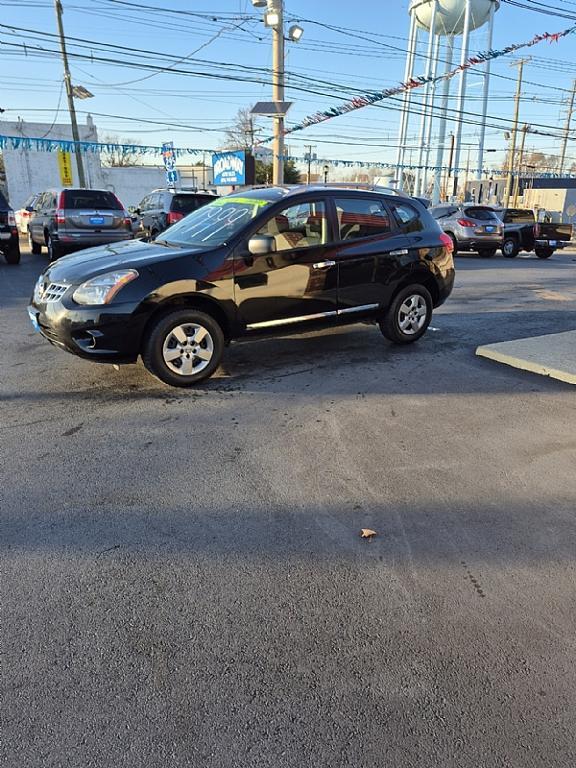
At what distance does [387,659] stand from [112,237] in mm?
13040

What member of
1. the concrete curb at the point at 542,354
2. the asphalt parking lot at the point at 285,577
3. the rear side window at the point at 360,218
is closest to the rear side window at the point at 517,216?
the concrete curb at the point at 542,354

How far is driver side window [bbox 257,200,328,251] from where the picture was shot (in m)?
5.51

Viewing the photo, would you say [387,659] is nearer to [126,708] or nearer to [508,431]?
[126,708]

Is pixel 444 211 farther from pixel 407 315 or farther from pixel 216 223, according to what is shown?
pixel 216 223

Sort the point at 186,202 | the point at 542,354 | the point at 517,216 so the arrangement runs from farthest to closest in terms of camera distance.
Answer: the point at 517,216 < the point at 186,202 < the point at 542,354

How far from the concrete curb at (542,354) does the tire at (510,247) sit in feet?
45.6

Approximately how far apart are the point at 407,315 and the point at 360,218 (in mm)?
1368

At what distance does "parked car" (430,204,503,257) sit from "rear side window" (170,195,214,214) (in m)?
8.48

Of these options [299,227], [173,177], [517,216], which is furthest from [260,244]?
[173,177]

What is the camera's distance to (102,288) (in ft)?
15.8

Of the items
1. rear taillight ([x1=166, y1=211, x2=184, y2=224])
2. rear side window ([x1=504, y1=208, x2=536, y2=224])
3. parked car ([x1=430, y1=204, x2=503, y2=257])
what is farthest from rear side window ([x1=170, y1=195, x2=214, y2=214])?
rear side window ([x1=504, y1=208, x2=536, y2=224])

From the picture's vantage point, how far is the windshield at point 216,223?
5.49 metres

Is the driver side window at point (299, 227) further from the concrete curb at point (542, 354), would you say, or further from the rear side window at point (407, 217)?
the concrete curb at point (542, 354)

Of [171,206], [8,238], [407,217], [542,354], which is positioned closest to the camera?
[542,354]
